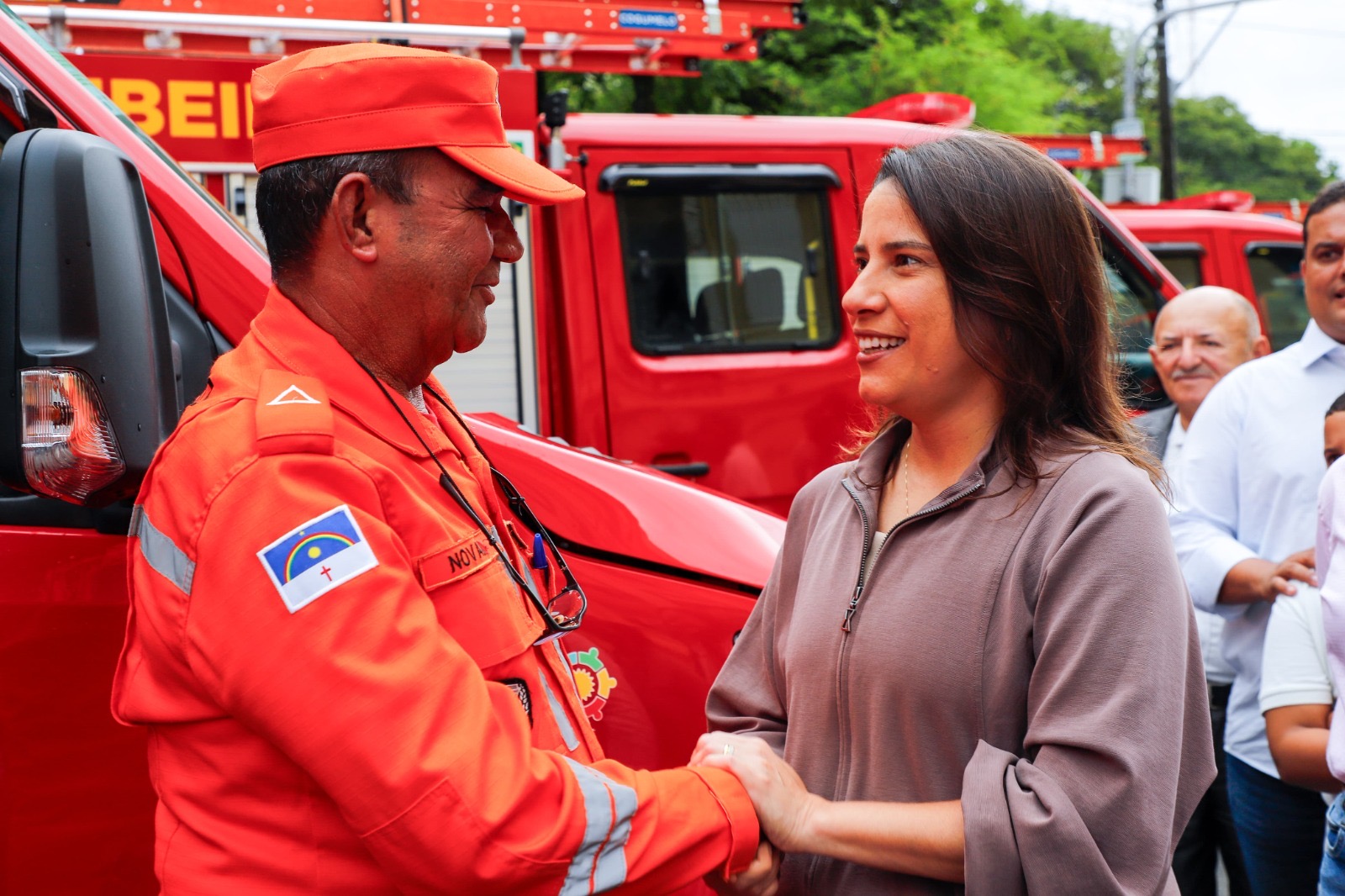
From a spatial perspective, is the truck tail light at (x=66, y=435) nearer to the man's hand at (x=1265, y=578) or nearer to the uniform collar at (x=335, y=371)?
the uniform collar at (x=335, y=371)

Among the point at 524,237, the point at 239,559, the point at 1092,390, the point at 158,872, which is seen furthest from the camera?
the point at 524,237

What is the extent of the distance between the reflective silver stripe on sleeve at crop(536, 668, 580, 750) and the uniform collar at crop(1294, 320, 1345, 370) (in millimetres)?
2450

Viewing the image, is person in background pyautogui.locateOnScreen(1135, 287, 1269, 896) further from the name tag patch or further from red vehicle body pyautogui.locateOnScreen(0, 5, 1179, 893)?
the name tag patch

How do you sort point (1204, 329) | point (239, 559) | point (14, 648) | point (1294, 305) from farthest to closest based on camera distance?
point (1294, 305) → point (1204, 329) → point (14, 648) → point (239, 559)

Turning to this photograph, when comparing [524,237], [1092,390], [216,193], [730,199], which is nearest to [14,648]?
[1092,390]

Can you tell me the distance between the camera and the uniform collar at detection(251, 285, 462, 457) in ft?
5.22

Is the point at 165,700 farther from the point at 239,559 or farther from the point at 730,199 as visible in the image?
the point at 730,199

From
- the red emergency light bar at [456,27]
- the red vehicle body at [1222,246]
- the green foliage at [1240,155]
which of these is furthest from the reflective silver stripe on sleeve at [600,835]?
the green foliage at [1240,155]

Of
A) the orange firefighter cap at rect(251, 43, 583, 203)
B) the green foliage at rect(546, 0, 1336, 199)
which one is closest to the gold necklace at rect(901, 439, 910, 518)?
the orange firefighter cap at rect(251, 43, 583, 203)

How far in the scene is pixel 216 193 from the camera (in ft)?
14.5

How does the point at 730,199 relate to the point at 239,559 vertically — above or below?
above

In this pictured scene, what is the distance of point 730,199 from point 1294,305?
5.09 meters

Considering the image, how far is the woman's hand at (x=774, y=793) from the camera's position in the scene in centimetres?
171

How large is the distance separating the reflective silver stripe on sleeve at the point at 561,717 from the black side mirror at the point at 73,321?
0.64m
